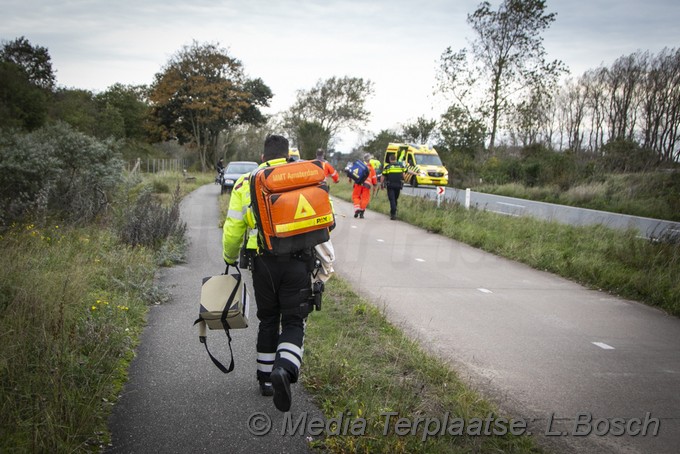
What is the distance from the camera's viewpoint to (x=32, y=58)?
5269cm

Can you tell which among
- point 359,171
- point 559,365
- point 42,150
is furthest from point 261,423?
point 359,171

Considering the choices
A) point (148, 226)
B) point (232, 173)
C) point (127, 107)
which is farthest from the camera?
point (127, 107)

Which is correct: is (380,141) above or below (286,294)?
above

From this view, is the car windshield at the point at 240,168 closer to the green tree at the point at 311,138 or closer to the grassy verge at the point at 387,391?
the grassy verge at the point at 387,391

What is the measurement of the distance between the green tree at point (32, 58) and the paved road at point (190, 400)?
2198 inches

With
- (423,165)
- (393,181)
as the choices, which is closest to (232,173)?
(423,165)

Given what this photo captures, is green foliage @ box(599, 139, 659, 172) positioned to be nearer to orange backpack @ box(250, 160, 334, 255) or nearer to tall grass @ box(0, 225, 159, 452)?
tall grass @ box(0, 225, 159, 452)

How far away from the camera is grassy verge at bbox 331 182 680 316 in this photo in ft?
24.8

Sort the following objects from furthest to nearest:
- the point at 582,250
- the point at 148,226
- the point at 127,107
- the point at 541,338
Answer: the point at 127,107, the point at 582,250, the point at 148,226, the point at 541,338

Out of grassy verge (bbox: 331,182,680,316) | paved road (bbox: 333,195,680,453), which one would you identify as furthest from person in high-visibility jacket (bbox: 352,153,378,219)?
paved road (bbox: 333,195,680,453)

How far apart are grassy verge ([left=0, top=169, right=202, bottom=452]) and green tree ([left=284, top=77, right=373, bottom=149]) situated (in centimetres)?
5277

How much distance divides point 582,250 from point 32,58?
58.7 meters

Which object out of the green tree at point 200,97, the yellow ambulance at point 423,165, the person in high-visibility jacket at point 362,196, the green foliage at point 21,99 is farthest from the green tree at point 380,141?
the person in high-visibility jacket at point 362,196

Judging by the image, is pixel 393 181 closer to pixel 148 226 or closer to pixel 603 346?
pixel 148 226
